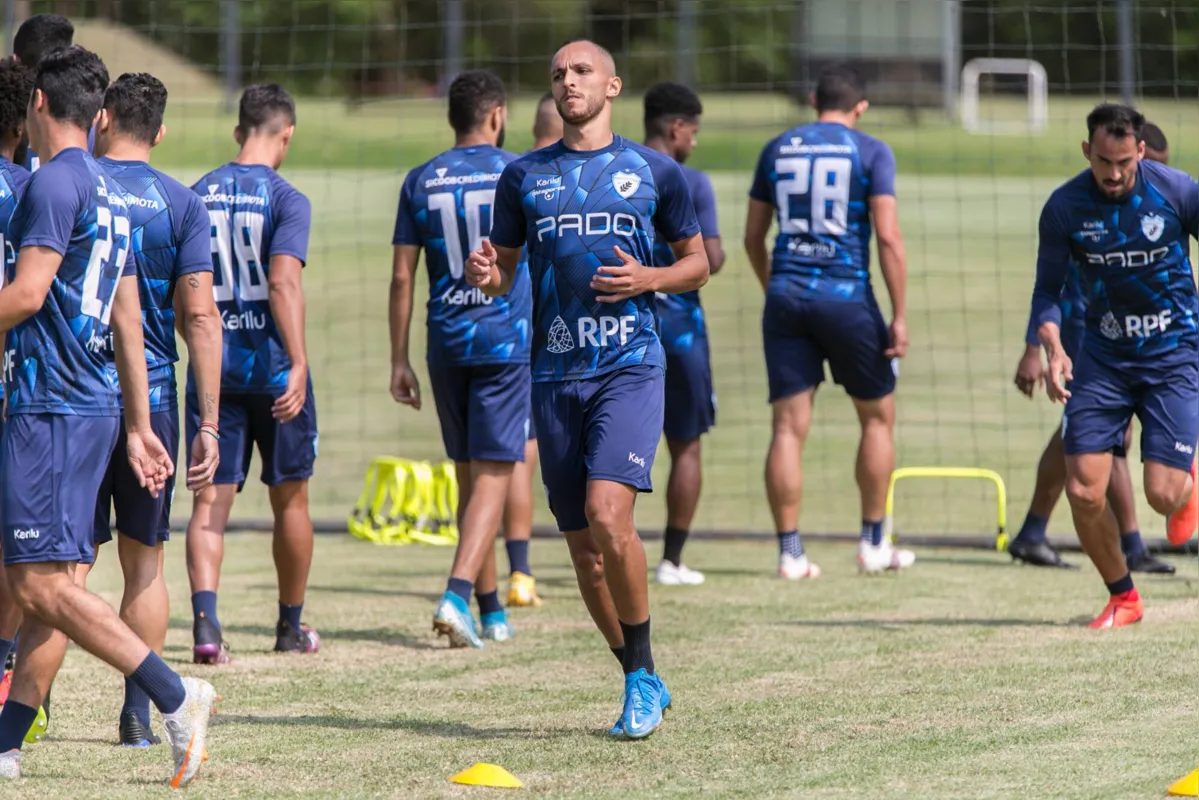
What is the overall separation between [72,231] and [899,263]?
539 centimetres

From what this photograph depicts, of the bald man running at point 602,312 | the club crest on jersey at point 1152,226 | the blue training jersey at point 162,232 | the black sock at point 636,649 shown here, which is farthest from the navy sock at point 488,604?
the club crest on jersey at point 1152,226

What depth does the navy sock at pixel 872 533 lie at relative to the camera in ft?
30.9

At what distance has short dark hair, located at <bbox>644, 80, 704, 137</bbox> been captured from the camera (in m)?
9.09

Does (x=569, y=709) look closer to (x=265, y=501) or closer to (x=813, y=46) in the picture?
(x=265, y=501)

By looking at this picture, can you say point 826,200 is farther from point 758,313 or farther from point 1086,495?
point 758,313

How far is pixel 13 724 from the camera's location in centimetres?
512

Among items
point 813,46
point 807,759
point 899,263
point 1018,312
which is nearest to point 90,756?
point 807,759

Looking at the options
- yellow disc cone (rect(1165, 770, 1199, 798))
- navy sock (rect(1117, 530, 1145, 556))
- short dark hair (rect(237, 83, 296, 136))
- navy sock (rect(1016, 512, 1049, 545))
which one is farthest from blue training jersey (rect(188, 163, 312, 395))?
navy sock (rect(1117, 530, 1145, 556))

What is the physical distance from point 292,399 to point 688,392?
2657 millimetres

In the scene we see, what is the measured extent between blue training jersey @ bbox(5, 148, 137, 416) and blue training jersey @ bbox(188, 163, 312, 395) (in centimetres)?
221

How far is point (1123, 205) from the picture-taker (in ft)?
24.1

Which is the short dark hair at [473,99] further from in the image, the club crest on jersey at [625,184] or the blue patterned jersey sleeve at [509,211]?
the club crest on jersey at [625,184]

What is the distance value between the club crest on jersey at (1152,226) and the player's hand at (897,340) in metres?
1.96

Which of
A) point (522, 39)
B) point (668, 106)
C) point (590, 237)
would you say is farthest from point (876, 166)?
point (522, 39)
